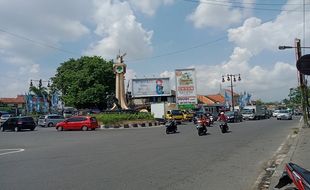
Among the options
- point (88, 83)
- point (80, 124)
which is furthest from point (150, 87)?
point (80, 124)

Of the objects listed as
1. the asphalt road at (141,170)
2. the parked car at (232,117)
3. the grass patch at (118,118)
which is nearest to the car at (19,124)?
the grass patch at (118,118)

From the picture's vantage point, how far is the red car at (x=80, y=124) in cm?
4094

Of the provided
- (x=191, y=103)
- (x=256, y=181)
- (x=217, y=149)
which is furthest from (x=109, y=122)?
(x=256, y=181)

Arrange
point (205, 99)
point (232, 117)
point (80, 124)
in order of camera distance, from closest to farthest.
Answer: point (80, 124), point (232, 117), point (205, 99)

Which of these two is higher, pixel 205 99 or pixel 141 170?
pixel 205 99

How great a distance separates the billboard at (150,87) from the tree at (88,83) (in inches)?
375

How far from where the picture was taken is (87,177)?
1021 centimetres

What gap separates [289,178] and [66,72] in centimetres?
7670

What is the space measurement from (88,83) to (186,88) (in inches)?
786

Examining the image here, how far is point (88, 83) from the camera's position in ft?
245

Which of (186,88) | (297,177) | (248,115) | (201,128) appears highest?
(186,88)

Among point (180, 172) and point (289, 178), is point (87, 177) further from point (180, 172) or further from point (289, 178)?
point (289, 178)

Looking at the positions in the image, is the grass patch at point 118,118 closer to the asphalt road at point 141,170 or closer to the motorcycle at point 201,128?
the motorcycle at point 201,128

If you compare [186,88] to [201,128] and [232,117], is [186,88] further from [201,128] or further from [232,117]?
[201,128]
